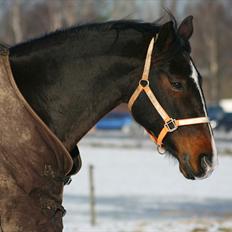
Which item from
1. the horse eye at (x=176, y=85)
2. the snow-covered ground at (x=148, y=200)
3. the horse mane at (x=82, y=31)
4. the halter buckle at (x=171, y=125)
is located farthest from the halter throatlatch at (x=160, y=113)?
the snow-covered ground at (x=148, y=200)

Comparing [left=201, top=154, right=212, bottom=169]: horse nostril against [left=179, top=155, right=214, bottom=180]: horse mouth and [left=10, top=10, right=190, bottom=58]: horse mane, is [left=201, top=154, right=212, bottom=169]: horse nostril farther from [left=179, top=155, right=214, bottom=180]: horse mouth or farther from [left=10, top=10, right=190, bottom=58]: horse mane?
[left=10, top=10, right=190, bottom=58]: horse mane

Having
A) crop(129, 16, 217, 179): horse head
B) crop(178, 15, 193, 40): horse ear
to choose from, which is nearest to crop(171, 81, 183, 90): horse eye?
crop(129, 16, 217, 179): horse head

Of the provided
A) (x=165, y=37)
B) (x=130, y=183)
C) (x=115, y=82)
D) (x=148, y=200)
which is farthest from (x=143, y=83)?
(x=130, y=183)

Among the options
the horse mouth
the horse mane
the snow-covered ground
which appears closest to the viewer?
the horse mouth

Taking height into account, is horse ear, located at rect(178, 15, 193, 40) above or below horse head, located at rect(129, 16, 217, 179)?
above

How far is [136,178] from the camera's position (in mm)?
16250

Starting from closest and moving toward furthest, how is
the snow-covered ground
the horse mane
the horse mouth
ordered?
the horse mouth
the horse mane
the snow-covered ground

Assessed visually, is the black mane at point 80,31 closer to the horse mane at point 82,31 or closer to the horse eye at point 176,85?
the horse mane at point 82,31

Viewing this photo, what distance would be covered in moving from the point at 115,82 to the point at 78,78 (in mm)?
193

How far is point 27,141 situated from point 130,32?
32.2 inches

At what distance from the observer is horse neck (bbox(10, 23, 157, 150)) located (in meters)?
3.53

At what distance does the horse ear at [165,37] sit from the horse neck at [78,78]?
8 centimetres

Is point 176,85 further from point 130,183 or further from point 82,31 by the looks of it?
point 130,183

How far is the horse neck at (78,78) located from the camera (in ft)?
11.6
